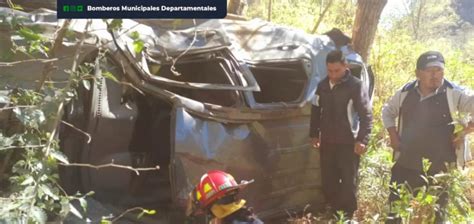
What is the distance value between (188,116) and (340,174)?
165cm

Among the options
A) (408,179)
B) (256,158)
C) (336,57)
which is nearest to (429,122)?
(408,179)

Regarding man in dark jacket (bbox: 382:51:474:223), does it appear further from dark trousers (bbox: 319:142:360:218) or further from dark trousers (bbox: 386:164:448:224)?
dark trousers (bbox: 319:142:360:218)

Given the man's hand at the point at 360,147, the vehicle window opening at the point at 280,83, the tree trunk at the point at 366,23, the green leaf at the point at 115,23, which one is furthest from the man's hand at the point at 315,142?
the tree trunk at the point at 366,23

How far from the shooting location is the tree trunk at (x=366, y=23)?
7.40 m

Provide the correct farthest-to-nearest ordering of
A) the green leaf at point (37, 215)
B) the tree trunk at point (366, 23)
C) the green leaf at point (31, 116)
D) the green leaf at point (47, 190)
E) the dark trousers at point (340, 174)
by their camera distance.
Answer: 1. the tree trunk at point (366, 23)
2. the dark trousers at point (340, 174)
3. the green leaf at point (31, 116)
4. the green leaf at point (47, 190)
5. the green leaf at point (37, 215)

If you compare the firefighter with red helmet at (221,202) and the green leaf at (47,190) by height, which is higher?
the green leaf at (47,190)

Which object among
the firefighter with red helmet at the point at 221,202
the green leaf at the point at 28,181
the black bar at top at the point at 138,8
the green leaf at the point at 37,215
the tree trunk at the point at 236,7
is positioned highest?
the tree trunk at the point at 236,7

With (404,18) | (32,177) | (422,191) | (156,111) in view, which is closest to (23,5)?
(156,111)

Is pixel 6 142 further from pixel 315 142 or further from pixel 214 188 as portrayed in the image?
pixel 315 142

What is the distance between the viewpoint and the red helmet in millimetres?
2971

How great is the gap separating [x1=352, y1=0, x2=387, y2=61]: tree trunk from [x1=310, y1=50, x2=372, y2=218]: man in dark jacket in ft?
8.84

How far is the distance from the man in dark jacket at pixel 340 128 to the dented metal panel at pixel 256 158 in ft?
0.79

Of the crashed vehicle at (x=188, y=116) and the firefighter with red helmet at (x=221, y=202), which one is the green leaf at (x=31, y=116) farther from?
the crashed vehicle at (x=188, y=116)

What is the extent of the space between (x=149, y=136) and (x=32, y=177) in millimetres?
2316
